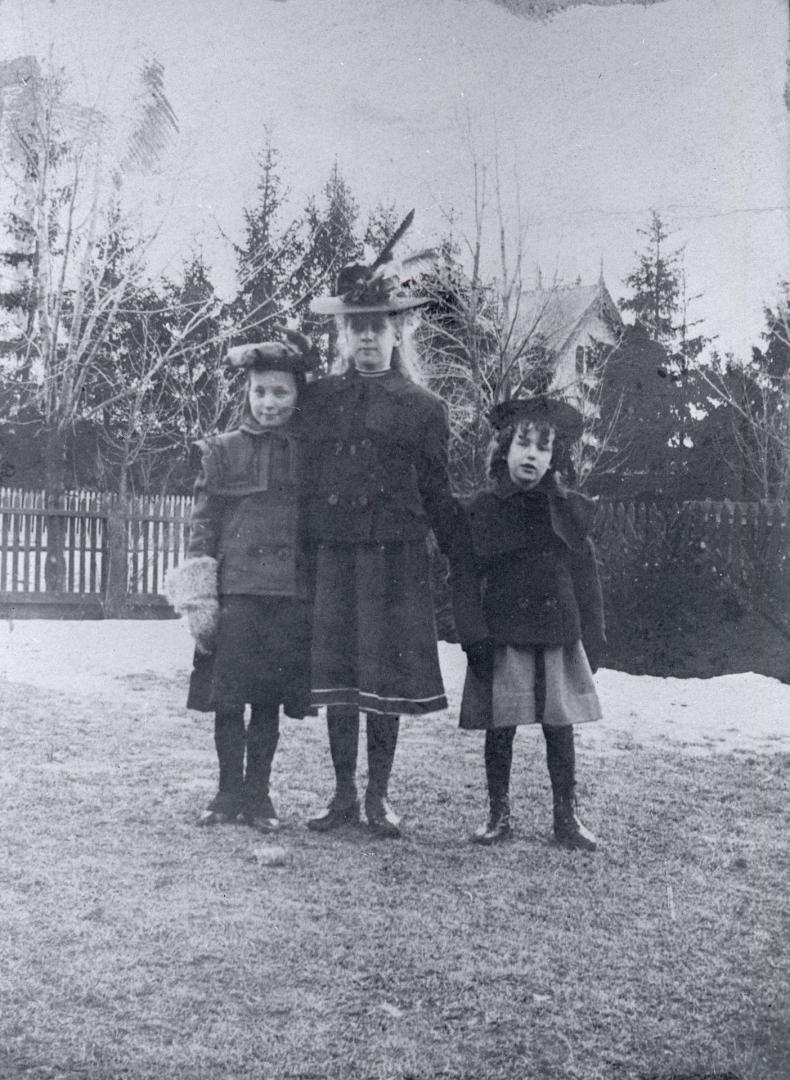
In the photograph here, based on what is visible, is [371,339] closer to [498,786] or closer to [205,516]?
[205,516]

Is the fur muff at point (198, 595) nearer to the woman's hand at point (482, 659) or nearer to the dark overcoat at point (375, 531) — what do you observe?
the dark overcoat at point (375, 531)

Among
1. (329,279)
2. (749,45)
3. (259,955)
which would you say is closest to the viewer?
(259,955)

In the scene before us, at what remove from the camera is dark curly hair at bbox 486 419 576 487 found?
10.3 feet

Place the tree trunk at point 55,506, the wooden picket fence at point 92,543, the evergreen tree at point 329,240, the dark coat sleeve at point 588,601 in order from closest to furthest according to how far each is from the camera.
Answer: the evergreen tree at point 329,240 < the tree trunk at point 55,506 < the dark coat sleeve at point 588,601 < the wooden picket fence at point 92,543

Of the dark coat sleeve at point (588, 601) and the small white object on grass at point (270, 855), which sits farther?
the dark coat sleeve at point (588, 601)

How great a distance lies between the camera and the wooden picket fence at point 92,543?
3.47 meters

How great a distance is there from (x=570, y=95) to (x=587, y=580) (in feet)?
4.96

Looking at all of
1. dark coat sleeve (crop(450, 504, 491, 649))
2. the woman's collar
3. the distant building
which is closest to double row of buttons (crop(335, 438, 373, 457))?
dark coat sleeve (crop(450, 504, 491, 649))

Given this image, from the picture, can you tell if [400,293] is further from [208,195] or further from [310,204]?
[208,195]

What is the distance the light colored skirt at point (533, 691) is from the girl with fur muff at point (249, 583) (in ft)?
1.91

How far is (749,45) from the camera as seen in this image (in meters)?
2.60

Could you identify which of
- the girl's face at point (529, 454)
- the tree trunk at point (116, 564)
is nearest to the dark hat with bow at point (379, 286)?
the girl's face at point (529, 454)

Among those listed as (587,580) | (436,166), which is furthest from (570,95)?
(587,580)

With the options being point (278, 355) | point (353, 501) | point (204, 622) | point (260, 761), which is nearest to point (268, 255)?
point (278, 355)
